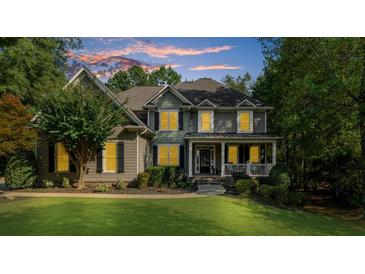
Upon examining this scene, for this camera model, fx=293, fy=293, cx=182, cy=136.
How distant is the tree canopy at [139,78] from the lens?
25.5ft

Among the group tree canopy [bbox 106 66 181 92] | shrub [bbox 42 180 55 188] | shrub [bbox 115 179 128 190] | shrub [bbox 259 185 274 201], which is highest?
tree canopy [bbox 106 66 181 92]

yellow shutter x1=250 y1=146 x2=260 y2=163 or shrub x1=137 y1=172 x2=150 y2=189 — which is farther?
yellow shutter x1=250 y1=146 x2=260 y2=163

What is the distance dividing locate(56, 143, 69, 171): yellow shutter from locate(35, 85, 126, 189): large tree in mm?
874

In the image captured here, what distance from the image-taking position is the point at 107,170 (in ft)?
34.3

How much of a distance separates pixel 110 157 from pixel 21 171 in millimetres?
2832

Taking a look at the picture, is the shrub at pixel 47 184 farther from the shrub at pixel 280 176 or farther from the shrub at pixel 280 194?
the shrub at pixel 280 176

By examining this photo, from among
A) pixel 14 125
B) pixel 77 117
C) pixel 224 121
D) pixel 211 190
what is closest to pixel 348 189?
pixel 211 190

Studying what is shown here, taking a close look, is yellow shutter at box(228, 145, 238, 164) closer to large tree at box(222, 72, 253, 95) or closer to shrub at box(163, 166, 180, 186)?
shrub at box(163, 166, 180, 186)

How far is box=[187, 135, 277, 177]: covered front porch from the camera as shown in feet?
40.9

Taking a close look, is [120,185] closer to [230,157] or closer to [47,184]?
[47,184]

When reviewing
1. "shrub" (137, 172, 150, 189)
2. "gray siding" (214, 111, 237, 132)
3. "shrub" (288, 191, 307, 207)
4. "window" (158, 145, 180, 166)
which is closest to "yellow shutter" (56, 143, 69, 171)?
"shrub" (137, 172, 150, 189)

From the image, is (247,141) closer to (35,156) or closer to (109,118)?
(109,118)

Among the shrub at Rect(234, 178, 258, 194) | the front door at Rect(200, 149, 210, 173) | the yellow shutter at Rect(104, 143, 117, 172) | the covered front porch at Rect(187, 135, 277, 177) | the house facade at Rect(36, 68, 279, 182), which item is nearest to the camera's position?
the shrub at Rect(234, 178, 258, 194)
